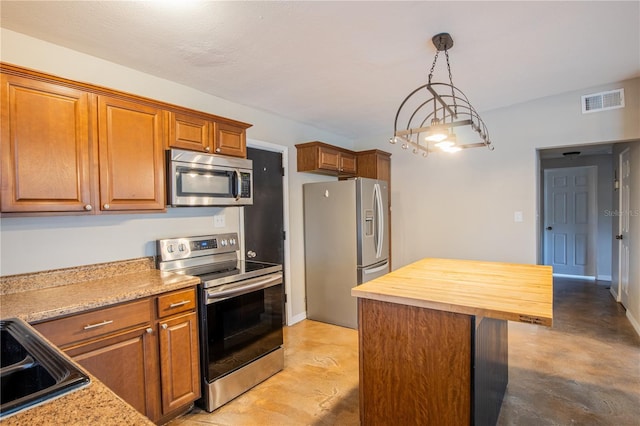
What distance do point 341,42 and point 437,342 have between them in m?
1.90

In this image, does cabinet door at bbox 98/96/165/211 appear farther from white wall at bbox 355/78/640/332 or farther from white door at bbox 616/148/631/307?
white door at bbox 616/148/631/307

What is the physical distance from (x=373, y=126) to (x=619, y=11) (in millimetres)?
2614

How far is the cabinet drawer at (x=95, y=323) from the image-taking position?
1542 millimetres

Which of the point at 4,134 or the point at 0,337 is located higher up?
the point at 4,134

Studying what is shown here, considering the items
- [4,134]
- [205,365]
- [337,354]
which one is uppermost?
[4,134]

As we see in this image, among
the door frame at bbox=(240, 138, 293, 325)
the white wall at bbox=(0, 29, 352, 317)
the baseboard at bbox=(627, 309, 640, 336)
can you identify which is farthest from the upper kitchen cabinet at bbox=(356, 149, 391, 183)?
the baseboard at bbox=(627, 309, 640, 336)

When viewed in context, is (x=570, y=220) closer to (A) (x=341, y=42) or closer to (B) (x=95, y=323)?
(A) (x=341, y=42)

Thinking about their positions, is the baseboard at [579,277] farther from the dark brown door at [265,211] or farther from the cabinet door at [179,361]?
the cabinet door at [179,361]

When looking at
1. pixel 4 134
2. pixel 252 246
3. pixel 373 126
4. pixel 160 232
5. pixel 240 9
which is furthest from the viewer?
pixel 373 126

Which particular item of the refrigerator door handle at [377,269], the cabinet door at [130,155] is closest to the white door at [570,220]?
the refrigerator door handle at [377,269]

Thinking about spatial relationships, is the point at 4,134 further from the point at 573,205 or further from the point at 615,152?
the point at 573,205

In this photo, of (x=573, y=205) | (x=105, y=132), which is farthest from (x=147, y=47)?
(x=573, y=205)

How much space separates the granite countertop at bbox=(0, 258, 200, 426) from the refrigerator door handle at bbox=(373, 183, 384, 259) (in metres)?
2.35

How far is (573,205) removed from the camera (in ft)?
19.5
